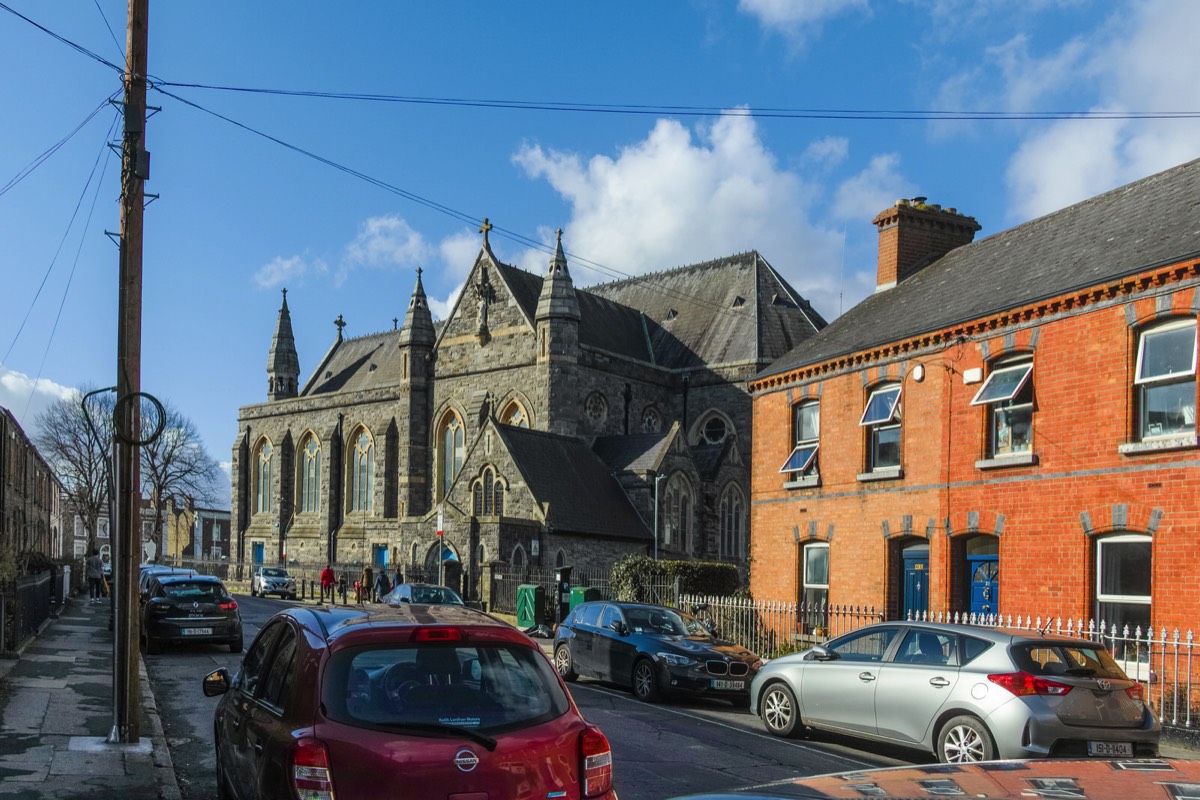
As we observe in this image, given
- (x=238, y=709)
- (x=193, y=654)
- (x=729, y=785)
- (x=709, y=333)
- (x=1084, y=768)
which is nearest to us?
(x=1084, y=768)

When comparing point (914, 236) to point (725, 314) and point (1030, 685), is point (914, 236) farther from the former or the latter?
point (725, 314)

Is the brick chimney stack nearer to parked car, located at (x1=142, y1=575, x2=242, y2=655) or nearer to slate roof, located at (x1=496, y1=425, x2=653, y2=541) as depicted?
slate roof, located at (x1=496, y1=425, x2=653, y2=541)

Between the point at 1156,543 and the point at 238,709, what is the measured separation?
13.3 meters

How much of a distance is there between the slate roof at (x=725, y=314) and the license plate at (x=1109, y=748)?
37753mm

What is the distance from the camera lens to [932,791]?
113 inches

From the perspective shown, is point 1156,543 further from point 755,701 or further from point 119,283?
point 119,283

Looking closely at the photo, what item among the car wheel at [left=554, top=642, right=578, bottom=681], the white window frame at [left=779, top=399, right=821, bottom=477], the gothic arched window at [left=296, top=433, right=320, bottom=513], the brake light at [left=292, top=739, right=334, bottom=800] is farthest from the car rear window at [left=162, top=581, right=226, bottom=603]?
the gothic arched window at [left=296, top=433, right=320, bottom=513]

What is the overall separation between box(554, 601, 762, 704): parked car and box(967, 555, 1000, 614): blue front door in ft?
16.6

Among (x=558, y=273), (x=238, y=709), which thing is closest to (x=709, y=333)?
(x=558, y=273)

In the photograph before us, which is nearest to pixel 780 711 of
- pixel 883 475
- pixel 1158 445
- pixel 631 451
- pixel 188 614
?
pixel 1158 445

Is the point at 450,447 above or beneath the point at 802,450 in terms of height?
beneath

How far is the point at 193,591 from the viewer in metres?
19.5

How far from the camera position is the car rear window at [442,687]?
209 inches

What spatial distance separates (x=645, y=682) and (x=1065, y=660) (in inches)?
259
